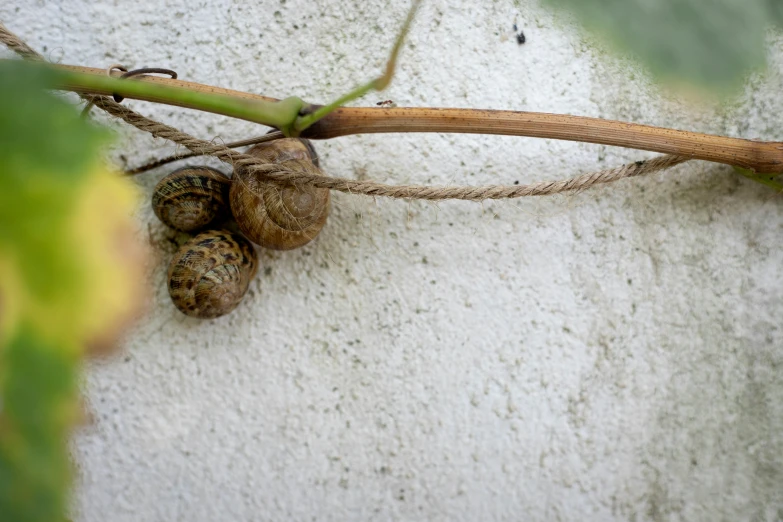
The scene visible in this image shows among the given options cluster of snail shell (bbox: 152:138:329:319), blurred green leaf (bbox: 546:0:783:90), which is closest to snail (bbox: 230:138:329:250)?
cluster of snail shell (bbox: 152:138:329:319)

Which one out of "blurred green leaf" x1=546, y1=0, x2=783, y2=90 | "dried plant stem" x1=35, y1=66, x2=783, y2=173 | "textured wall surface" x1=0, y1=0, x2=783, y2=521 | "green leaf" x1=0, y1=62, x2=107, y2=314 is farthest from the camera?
"textured wall surface" x1=0, y1=0, x2=783, y2=521

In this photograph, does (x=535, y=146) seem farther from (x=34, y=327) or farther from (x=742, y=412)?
(x=34, y=327)

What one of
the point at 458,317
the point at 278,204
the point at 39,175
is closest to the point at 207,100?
the point at 278,204

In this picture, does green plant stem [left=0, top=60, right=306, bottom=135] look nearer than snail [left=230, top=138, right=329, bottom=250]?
Yes

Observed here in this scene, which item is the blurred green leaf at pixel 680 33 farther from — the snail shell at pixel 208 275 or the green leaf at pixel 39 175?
the snail shell at pixel 208 275

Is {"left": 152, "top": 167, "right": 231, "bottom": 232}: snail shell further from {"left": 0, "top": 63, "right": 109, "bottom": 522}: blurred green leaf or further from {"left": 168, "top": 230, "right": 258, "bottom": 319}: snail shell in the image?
{"left": 0, "top": 63, "right": 109, "bottom": 522}: blurred green leaf

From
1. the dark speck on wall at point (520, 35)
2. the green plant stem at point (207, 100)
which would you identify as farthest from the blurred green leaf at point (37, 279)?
the dark speck on wall at point (520, 35)

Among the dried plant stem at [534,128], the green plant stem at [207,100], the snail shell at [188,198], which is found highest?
the dried plant stem at [534,128]
